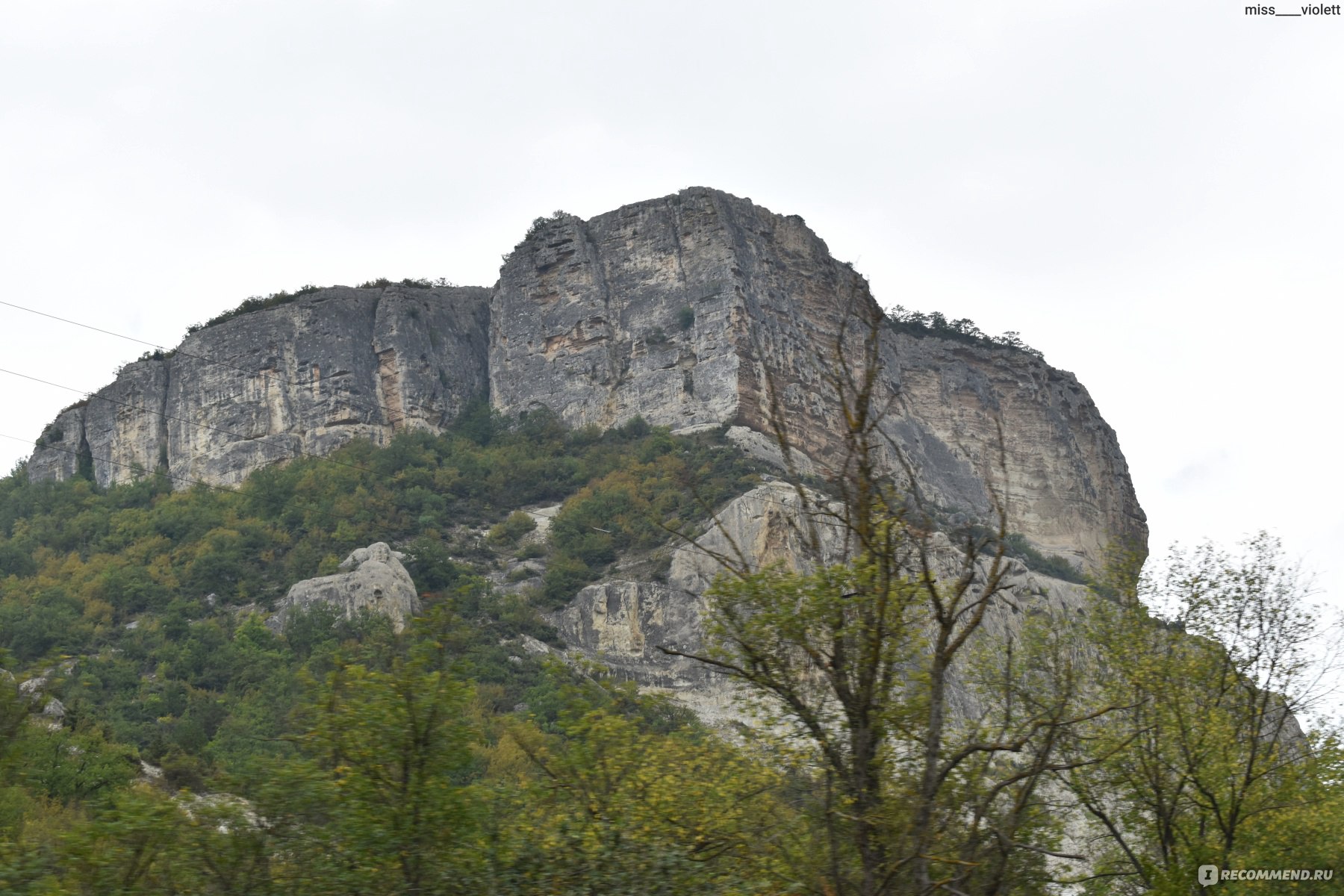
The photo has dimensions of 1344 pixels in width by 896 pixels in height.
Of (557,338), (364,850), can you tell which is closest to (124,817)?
(364,850)

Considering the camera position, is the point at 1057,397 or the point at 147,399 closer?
the point at 147,399

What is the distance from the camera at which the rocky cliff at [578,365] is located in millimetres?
68750

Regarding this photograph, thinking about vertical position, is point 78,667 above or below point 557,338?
below

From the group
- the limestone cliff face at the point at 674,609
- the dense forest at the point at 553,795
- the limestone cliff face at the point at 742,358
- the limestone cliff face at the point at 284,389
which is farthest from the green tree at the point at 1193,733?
the limestone cliff face at the point at 284,389

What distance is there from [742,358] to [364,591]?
966 inches

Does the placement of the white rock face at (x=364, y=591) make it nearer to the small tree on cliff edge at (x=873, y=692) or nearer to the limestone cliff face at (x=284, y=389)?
the limestone cliff face at (x=284, y=389)

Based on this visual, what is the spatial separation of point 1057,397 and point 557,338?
119ft

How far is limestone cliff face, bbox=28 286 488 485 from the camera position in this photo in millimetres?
72250

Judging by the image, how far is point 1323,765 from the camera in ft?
56.3

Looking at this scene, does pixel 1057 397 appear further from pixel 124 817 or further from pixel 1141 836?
pixel 124 817

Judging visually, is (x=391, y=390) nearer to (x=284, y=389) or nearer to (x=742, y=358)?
(x=284, y=389)

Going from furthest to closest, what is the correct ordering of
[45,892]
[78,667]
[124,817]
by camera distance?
[78,667] < [124,817] < [45,892]

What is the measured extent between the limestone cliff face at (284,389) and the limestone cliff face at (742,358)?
3.95 metres

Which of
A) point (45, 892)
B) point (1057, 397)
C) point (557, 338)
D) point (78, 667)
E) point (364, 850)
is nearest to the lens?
point (45, 892)
